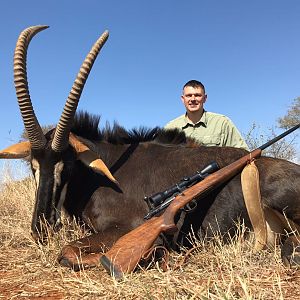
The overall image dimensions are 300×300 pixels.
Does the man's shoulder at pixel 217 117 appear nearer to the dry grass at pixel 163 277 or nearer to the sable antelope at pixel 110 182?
the sable antelope at pixel 110 182

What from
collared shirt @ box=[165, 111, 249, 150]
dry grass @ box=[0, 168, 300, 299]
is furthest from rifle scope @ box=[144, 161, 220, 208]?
collared shirt @ box=[165, 111, 249, 150]

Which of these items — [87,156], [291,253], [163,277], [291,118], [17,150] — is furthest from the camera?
[291,118]

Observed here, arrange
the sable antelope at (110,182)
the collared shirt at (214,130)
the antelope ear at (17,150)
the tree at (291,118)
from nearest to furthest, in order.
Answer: the sable antelope at (110,182), the antelope ear at (17,150), the collared shirt at (214,130), the tree at (291,118)

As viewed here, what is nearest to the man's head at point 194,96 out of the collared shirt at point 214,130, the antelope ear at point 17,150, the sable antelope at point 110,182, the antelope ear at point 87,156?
the collared shirt at point 214,130

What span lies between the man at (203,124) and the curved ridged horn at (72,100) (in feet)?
7.09

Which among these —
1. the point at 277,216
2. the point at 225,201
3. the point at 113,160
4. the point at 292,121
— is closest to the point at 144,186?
the point at 113,160

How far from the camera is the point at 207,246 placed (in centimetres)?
336

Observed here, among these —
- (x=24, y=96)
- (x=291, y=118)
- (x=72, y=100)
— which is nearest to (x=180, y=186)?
(x=72, y=100)

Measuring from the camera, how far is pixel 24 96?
3441 mm

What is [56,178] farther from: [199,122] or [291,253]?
[199,122]

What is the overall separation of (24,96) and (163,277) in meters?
1.86

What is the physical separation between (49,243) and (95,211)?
17.6 inches

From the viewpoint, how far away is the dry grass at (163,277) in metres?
2.19

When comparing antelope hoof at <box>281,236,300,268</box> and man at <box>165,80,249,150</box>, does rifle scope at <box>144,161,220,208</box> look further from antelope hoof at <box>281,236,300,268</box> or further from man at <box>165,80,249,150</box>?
man at <box>165,80,249,150</box>
